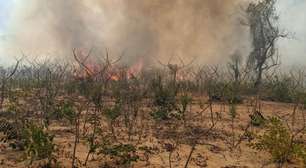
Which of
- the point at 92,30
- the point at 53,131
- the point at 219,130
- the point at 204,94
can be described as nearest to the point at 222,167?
the point at 219,130

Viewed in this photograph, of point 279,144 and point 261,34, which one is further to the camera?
point 261,34

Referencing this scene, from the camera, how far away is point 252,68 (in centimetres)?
3191

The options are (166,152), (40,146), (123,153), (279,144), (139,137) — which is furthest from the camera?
(139,137)

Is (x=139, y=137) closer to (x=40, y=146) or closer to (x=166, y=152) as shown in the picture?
(x=166, y=152)

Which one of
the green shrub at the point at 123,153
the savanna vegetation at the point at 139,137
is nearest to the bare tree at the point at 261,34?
the savanna vegetation at the point at 139,137

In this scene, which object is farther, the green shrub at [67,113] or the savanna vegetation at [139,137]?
the green shrub at [67,113]

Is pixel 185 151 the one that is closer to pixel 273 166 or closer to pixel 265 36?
pixel 273 166

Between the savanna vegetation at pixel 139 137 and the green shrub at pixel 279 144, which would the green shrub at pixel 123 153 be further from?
the green shrub at pixel 279 144

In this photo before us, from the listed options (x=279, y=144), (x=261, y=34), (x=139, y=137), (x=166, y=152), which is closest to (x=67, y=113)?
(x=139, y=137)

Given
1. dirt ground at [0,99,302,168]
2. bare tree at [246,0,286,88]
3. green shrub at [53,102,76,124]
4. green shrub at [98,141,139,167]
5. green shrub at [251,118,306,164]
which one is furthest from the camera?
bare tree at [246,0,286,88]

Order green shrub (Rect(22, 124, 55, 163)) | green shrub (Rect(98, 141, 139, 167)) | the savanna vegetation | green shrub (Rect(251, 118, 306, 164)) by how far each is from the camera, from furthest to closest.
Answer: green shrub (Rect(251, 118, 306, 164)) < the savanna vegetation < green shrub (Rect(98, 141, 139, 167)) < green shrub (Rect(22, 124, 55, 163))

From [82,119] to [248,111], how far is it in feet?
25.4

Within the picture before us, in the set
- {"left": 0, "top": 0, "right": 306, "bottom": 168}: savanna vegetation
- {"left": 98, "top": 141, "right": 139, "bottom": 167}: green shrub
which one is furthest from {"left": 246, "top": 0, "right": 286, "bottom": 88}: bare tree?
{"left": 98, "top": 141, "right": 139, "bottom": 167}: green shrub

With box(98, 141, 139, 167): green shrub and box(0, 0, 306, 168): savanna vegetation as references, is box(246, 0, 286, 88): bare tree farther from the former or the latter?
box(98, 141, 139, 167): green shrub
